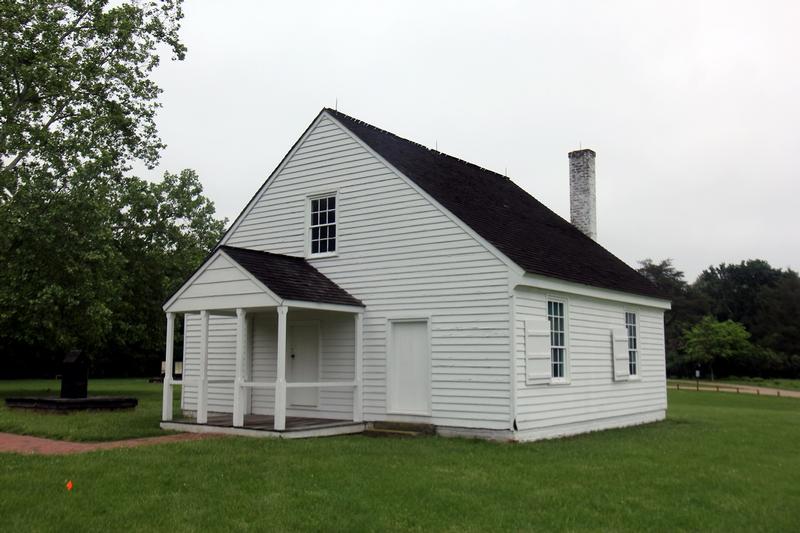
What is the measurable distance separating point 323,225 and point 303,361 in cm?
328

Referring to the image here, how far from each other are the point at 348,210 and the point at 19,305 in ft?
43.5

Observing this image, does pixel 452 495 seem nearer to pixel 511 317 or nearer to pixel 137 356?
pixel 511 317

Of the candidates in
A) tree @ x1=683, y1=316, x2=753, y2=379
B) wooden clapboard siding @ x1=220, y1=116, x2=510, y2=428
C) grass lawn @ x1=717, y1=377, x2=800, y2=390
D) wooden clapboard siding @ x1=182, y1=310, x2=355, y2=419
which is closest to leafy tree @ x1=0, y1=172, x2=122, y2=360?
wooden clapboard siding @ x1=182, y1=310, x2=355, y2=419

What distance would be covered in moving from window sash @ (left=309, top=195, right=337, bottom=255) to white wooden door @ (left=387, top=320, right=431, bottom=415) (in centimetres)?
278

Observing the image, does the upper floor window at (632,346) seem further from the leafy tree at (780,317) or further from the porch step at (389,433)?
the leafy tree at (780,317)

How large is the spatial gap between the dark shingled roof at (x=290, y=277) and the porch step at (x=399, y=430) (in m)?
2.69

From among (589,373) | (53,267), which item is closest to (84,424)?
(53,267)

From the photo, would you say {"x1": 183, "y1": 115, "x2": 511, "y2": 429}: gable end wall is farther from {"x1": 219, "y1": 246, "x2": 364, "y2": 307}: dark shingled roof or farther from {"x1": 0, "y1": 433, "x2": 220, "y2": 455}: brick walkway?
{"x1": 0, "y1": 433, "x2": 220, "y2": 455}: brick walkway

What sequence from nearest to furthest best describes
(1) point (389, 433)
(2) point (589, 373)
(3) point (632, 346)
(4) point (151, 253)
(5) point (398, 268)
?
(1) point (389, 433)
(5) point (398, 268)
(2) point (589, 373)
(3) point (632, 346)
(4) point (151, 253)

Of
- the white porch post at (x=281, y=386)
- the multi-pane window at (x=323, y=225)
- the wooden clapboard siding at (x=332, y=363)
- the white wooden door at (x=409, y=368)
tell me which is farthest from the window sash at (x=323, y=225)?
the white porch post at (x=281, y=386)

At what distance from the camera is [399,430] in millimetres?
14562

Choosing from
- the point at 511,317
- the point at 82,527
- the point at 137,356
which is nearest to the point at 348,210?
the point at 511,317

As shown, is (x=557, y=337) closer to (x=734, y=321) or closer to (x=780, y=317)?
(x=780, y=317)

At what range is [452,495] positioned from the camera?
338 inches
